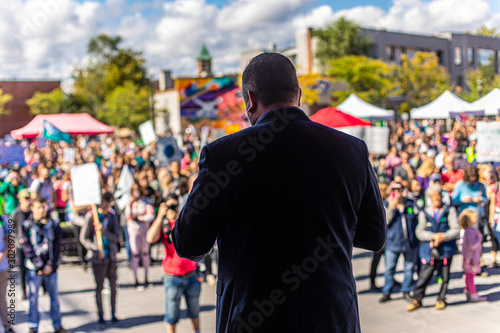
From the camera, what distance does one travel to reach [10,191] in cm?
954

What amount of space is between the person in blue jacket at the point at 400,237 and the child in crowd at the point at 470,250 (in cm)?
70

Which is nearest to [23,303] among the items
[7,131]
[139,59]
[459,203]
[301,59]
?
[459,203]

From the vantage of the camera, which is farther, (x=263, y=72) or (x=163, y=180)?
(x=163, y=180)

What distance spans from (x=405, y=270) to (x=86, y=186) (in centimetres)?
467

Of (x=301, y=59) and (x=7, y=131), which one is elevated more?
(x=301, y=59)

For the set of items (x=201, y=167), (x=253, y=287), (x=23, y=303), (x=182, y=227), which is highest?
(x=201, y=167)

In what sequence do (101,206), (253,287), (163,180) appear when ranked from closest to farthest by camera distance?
(253,287), (101,206), (163,180)

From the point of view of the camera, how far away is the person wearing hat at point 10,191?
9414 millimetres

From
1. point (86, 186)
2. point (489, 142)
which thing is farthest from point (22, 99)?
point (489, 142)

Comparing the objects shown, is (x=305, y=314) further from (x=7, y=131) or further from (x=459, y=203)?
(x=7, y=131)

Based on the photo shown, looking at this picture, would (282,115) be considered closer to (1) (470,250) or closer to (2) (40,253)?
(2) (40,253)

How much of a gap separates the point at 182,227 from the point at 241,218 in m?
0.21

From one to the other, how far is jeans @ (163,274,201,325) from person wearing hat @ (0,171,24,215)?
538 cm

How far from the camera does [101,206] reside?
279 inches
